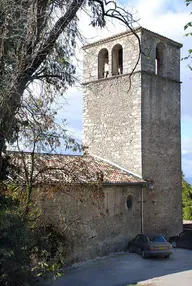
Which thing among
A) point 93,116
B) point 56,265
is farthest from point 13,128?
point 93,116

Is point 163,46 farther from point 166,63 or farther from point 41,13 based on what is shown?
point 41,13

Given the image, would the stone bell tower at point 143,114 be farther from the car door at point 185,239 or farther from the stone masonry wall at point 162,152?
the car door at point 185,239

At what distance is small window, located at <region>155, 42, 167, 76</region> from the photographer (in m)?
21.1

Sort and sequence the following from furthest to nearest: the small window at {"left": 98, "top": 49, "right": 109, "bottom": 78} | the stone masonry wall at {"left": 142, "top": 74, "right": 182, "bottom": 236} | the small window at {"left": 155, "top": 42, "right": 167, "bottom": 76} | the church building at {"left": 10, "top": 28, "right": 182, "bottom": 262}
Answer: the small window at {"left": 98, "top": 49, "right": 109, "bottom": 78} → the small window at {"left": 155, "top": 42, "right": 167, "bottom": 76} → the stone masonry wall at {"left": 142, "top": 74, "right": 182, "bottom": 236} → the church building at {"left": 10, "top": 28, "right": 182, "bottom": 262}

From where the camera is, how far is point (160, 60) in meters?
21.3

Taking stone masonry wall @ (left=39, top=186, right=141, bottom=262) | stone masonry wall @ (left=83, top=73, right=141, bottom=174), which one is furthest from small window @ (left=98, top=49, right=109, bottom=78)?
stone masonry wall @ (left=39, top=186, right=141, bottom=262)

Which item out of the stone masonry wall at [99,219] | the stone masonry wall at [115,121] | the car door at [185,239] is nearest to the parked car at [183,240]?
the car door at [185,239]

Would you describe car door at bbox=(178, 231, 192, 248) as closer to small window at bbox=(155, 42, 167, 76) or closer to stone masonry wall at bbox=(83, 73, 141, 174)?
stone masonry wall at bbox=(83, 73, 141, 174)

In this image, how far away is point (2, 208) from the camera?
9.30m

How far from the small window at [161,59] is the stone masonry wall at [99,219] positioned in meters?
6.49

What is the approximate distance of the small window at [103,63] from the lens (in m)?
21.3

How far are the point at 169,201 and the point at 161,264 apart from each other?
16.9 feet

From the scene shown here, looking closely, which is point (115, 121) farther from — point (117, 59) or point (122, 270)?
point (122, 270)

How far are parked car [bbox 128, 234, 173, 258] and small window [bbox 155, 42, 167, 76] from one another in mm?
8680
